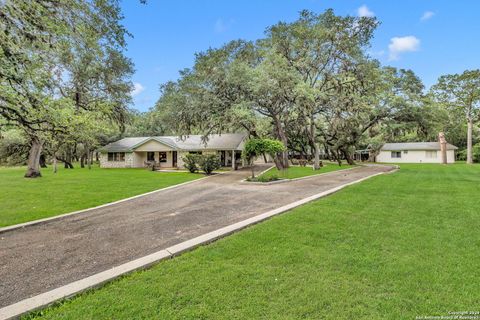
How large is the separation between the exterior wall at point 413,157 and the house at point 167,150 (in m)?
27.3

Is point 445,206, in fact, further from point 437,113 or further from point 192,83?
point 437,113

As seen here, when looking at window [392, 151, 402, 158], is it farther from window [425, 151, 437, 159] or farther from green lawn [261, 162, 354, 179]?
green lawn [261, 162, 354, 179]

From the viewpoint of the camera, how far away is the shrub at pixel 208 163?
66.3 feet

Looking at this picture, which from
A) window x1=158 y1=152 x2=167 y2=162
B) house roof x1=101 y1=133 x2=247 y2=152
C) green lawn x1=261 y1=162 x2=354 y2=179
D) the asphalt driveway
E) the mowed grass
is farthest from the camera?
window x1=158 y1=152 x2=167 y2=162

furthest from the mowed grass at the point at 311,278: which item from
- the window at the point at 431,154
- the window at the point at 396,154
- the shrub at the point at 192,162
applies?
the window at the point at 396,154

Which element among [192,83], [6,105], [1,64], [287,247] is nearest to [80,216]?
[6,105]

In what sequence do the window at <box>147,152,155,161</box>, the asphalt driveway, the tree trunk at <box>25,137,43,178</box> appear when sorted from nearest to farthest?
the asphalt driveway, the tree trunk at <box>25,137,43,178</box>, the window at <box>147,152,155,161</box>

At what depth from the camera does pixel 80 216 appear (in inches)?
293

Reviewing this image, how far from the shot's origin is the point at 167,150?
28719mm

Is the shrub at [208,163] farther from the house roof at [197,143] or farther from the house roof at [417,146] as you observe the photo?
the house roof at [417,146]

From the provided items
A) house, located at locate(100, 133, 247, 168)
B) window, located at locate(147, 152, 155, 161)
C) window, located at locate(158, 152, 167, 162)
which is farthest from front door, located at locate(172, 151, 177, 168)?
window, located at locate(147, 152, 155, 161)

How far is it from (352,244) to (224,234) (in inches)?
88.7

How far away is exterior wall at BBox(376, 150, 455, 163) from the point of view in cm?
Answer: 3947

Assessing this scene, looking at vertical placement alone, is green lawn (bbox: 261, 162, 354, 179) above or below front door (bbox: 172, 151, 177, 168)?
below
